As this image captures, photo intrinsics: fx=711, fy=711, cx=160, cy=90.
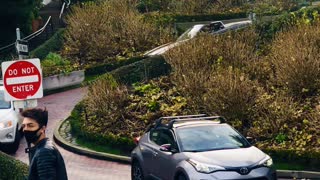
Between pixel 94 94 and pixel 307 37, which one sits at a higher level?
pixel 307 37

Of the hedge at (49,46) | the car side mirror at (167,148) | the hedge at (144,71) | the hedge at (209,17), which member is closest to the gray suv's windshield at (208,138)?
the car side mirror at (167,148)

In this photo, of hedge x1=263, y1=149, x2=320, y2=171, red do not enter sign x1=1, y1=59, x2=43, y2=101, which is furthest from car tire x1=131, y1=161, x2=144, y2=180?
hedge x1=263, y1=149, x2=320, y2=171

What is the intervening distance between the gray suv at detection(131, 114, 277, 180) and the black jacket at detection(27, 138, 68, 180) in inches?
211

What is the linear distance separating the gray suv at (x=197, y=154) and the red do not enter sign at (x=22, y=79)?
232cm

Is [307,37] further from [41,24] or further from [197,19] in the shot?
[41,24]

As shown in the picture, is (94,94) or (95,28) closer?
(94,94)

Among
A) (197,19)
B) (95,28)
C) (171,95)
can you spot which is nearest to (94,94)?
(171,95)

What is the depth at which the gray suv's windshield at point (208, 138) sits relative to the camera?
40.2 feet

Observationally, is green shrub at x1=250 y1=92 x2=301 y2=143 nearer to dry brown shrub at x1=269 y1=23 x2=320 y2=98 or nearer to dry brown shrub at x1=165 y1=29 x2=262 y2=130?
dry brown shrub at x1=165 y1=29 x2=262 y2=130

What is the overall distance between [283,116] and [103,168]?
14.9ft

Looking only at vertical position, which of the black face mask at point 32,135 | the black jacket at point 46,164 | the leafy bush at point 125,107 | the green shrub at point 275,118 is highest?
the black face mask at point 32,135

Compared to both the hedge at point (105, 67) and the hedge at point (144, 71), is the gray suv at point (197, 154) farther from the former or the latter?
the hedge at point (105, 67)

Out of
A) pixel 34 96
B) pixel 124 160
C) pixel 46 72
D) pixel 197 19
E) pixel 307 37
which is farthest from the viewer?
pixel 197 19

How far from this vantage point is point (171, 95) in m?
21.2
